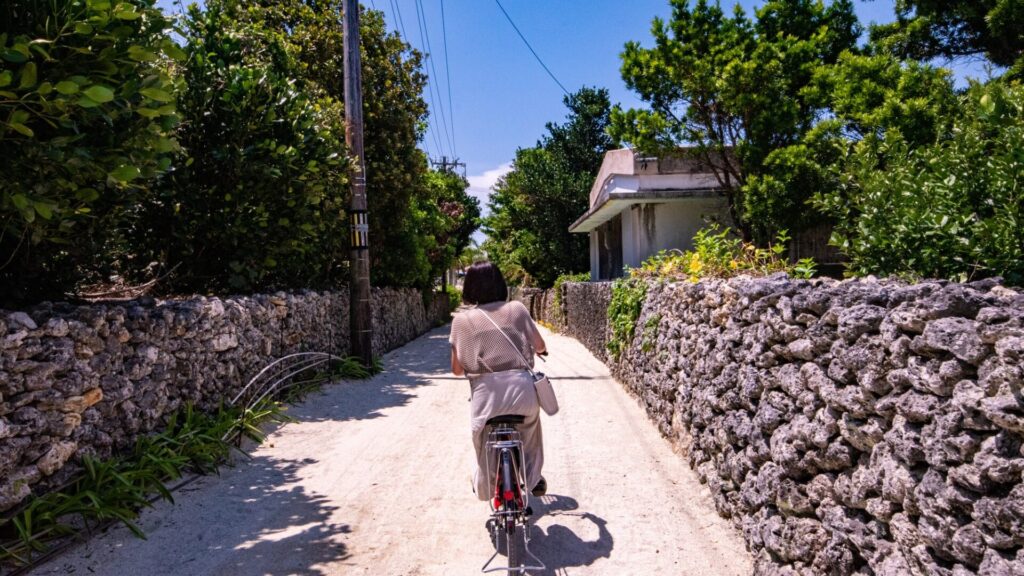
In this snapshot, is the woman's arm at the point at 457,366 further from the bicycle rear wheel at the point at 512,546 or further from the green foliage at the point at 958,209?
the green foliage at the point at 958,209

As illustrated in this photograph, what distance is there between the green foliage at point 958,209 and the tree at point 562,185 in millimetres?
24027

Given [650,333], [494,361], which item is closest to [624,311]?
[650,333]

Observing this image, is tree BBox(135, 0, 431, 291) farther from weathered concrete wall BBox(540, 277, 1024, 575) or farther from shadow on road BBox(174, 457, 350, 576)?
weathered concrete wall BBox(540, 277, 1024, 575)

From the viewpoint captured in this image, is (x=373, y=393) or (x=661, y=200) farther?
(x=661, y=200)

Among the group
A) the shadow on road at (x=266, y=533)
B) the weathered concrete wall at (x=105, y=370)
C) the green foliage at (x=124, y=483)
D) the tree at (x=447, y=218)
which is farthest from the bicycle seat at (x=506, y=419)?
the tree at (x=447, y=218)

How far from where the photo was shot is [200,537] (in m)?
4.70

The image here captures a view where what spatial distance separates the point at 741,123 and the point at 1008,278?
11824mm

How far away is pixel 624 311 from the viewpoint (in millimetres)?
10898

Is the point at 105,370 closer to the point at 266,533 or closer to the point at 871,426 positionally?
the point at 266,533

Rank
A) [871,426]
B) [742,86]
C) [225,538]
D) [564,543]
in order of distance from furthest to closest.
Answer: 1. [742,86]
2. [225,538]
3. [564,543]
4. [871,426]

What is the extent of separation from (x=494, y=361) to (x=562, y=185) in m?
25.7

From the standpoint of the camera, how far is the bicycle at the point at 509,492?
3775 millimetres

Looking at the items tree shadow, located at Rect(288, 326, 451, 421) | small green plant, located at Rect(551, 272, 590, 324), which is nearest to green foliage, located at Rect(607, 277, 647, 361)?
tree shadow, located at Rect(288, 326, 451, 421)

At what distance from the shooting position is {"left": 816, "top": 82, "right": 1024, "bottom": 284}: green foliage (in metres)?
3.98
